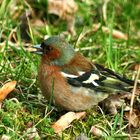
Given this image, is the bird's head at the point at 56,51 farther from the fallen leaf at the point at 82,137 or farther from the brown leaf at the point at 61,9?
the brown leaf at the point at 61,9

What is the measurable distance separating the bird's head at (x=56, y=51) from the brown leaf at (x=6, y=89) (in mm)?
382

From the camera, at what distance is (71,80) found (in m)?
4.97

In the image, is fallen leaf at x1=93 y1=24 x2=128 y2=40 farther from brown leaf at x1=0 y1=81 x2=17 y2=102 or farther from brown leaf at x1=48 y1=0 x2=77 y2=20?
brown leaf at x1=0 y1=81 x2=17 y2=102

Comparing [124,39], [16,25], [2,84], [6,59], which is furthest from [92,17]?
[2,84]

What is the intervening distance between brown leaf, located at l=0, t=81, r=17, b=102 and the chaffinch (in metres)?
0.26

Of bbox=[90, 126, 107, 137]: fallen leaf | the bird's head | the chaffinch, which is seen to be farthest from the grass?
the bird's head

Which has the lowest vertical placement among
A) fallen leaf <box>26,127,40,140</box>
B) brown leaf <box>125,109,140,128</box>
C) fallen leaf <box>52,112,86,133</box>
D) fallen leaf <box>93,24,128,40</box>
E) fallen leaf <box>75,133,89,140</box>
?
brown leaf <box>125,109,140,128</box>

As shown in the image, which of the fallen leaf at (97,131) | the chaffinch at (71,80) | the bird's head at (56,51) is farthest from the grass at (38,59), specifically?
the bird's head at (56,51)

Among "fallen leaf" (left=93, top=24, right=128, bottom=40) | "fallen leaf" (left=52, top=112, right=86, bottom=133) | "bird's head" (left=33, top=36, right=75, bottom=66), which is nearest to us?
"fallen leaf" (left=52, top=112, right=86, bottom=133)

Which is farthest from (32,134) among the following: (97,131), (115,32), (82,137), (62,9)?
(62,9)

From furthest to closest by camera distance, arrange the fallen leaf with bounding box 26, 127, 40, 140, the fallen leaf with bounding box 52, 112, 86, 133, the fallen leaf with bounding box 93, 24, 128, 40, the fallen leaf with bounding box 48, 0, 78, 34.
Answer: the fallen leaf with bounding box 48, 0, 78, 34
the fallen leaf with bounding box 93, 24, 128, 40
the fallen leaf with bounding box 52, 112, 86, 133
the fallen leaf with bounding box 26, 127, 40, 140

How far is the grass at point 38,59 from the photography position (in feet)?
15.7

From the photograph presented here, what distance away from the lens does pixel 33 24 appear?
23.9ft

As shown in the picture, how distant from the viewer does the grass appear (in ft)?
15.7
